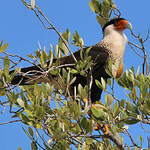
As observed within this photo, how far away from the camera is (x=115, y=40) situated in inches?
144

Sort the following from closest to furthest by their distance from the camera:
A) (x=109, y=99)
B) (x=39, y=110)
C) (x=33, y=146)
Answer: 1. (x=39, y=110)
2. (x=109, y=99)
3. (x=33, y=146)

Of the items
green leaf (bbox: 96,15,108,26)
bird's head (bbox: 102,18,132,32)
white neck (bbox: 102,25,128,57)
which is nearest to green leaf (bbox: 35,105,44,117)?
green leaf (bbox: 96,15,108,26)

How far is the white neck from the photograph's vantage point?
3.52m

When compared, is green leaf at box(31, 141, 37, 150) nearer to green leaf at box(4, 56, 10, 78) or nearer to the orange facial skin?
green leaf at box(4, 56, 10, 78)

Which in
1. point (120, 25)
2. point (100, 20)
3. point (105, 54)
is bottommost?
point (105, 54)

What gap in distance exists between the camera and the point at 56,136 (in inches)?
75.0

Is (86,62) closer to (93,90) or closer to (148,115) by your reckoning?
(148,115)

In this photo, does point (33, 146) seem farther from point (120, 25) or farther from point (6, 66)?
point (120, 25)

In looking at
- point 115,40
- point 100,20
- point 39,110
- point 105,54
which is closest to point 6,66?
point 39,110

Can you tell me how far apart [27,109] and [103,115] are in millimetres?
476

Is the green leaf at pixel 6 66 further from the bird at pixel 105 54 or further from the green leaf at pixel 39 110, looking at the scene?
the bird at pixel 105 54

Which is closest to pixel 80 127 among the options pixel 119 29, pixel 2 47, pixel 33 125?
pixel 33 125

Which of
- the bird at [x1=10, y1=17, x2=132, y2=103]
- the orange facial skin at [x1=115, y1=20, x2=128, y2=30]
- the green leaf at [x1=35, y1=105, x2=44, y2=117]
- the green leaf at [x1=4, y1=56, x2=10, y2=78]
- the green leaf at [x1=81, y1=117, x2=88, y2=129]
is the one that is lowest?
the green leaf at [x1=81, y1=117, x2=88, y2=129]

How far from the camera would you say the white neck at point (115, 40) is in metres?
3.52
